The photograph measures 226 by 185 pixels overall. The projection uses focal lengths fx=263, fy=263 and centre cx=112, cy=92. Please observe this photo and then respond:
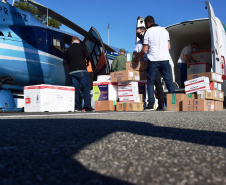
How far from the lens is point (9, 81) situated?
6.55m

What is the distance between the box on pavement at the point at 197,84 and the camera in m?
6.40

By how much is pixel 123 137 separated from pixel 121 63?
6.30 meters

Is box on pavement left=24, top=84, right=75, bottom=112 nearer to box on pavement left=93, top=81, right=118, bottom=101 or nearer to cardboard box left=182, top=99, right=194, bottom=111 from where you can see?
box on pavement left=93, top=81, right=118, bottom=101

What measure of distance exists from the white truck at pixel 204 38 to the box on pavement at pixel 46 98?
3.11 meters

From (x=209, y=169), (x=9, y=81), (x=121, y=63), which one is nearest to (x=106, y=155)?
(x=209, y=169)

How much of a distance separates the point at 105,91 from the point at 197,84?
2443 mm

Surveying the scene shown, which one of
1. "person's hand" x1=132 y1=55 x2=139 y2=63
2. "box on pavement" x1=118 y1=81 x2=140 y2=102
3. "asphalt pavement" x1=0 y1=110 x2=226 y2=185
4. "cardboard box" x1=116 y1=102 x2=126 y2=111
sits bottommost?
"asphalt pavement" x1=0 y1=110 x2=226 y2=185

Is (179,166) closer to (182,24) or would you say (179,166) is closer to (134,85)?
(134,85)

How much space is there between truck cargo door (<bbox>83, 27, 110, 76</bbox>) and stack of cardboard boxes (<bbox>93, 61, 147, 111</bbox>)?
1.04m

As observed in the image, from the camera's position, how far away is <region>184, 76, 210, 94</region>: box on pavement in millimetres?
6398

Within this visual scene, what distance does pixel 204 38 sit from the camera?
32.9ft

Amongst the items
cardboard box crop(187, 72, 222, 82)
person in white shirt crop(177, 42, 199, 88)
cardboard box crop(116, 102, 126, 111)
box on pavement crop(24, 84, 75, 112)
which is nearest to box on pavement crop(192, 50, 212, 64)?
person in white shirt crop(177, 42, 199, 88)

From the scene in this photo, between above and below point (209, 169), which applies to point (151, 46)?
above

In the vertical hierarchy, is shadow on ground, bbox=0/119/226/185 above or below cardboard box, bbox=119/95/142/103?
below
